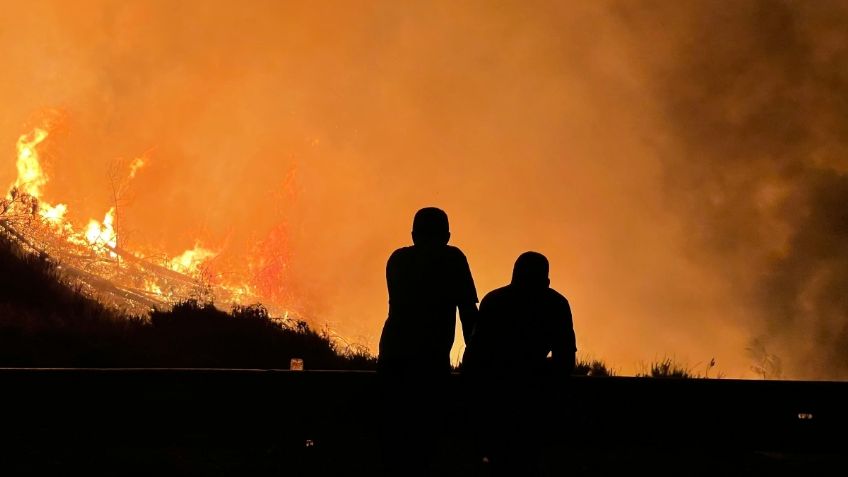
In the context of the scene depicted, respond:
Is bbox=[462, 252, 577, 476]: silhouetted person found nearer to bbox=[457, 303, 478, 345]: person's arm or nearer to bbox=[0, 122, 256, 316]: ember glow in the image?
bbox=[457, 303, 478, 345]: person's arm

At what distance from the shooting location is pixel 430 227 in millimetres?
6969

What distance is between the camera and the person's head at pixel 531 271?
6.30m

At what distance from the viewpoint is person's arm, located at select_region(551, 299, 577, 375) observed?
21.2 feet

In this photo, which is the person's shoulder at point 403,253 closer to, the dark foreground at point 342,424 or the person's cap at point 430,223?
the person's cap at point 430,223

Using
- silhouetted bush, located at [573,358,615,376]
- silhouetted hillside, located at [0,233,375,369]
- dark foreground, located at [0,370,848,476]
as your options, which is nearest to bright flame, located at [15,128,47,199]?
silhouetted hillside, located at [0,233,375,369]

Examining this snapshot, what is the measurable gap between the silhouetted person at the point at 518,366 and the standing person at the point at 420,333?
432 millimetres

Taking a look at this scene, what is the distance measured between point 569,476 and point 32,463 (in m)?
3.96

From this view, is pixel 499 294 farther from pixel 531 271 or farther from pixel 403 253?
pixel 403 253

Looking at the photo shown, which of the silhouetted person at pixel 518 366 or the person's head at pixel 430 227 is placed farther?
the person's head at pixel 430 227

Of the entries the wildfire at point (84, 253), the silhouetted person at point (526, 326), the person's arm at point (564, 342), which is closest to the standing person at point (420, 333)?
the silhouetted person at point (526, 326)

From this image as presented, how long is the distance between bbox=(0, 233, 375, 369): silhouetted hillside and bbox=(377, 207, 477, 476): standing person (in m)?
9.75

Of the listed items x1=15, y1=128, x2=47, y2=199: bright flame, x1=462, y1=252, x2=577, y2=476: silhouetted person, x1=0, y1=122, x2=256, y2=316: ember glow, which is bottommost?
x1=462, y1=252, x2=577, y2=476: silhouetted person

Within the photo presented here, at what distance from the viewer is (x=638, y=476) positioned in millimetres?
8562

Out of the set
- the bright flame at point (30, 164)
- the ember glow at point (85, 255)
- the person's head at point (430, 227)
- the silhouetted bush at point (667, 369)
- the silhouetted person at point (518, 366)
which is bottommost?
the silhouetted person at point (518, 366)
